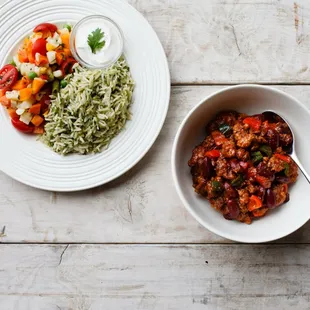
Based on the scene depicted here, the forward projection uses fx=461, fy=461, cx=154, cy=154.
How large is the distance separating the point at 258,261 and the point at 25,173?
1.10 metres

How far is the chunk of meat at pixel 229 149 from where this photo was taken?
69.1 inches

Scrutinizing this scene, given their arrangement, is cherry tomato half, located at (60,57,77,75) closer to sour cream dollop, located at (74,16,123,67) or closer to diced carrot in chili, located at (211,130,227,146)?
sour cream dollop, located at (74,16,123,67)

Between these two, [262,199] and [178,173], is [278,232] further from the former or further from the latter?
[178,173]

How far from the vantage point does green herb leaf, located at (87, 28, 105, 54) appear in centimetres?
195

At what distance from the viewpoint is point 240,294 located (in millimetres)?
2074

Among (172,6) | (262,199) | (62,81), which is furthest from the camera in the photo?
(172,6)

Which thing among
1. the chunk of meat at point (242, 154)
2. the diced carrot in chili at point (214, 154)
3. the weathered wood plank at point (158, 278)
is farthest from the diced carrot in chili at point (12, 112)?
the chunk of meat at point (242, 154)

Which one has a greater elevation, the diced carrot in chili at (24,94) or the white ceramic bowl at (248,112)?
the diced carrot in chili at (24,94)

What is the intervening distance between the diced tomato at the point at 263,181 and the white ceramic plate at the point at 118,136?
0.48 m

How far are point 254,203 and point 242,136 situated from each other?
260 mm

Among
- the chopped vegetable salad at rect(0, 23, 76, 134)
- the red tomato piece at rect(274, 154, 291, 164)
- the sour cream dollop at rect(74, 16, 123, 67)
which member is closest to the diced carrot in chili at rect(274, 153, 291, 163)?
the red tomato piece at rect(274, 154, 291, 164)

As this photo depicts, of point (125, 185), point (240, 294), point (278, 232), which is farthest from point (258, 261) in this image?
point (125, 185)

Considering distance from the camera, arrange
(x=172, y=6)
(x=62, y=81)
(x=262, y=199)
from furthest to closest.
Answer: (x=172, y=6)
(x=62, y=81)
(x=262, y=199)

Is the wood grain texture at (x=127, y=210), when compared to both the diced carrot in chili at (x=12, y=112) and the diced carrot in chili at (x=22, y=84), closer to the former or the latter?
the diced carrot in chili at (x=12, y=112)
